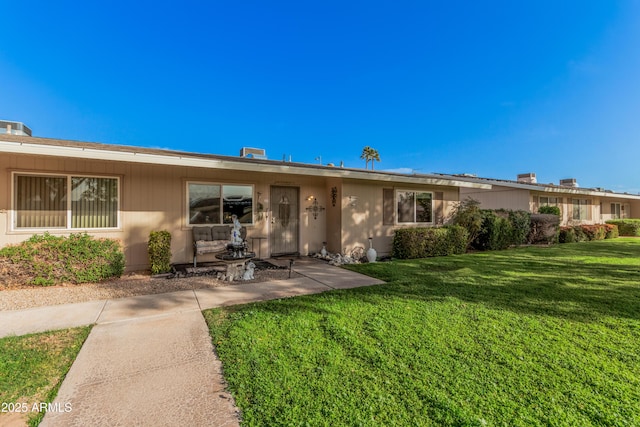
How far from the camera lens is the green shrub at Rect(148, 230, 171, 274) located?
6.15 m

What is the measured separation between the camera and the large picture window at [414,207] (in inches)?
381

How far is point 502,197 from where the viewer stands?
13852 millimetres

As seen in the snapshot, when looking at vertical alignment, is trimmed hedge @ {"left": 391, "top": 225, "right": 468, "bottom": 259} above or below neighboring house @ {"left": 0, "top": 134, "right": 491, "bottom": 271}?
below

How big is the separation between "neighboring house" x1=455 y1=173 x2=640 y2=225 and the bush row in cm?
175

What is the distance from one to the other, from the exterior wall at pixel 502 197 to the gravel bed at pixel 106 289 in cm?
1080

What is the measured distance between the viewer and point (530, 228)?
1197 centimetres

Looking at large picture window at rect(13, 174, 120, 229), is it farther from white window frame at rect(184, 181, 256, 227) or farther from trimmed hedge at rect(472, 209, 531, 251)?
trimmed hedge at rect(472, 209, 531, 251)

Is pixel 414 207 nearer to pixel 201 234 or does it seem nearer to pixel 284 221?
pixel 284 221

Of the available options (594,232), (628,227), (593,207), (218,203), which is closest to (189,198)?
(218,203)

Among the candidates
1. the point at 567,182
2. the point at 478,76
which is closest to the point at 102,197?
the point at 478,76

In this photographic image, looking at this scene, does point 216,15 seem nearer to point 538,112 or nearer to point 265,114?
point 265,114

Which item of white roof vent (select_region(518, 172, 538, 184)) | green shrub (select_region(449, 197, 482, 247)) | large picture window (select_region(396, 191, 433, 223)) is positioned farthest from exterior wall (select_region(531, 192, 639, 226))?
large picture window (select_region(396, 191, 433, 223))

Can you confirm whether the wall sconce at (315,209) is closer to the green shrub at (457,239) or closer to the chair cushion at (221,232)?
the chair cushion at (221,232)

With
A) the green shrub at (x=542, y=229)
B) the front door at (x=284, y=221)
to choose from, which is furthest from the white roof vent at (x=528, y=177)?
the front door at (x=284, y=221)
